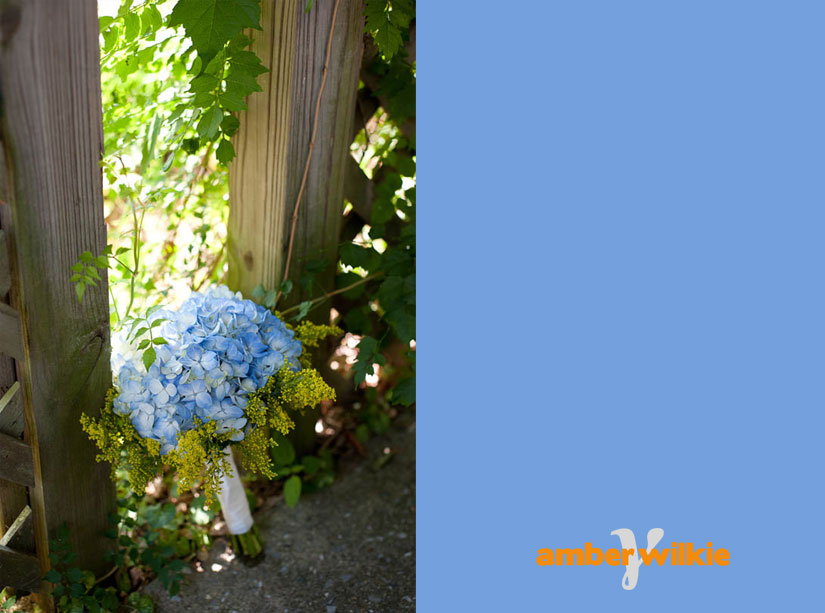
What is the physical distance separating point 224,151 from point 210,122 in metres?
0.09

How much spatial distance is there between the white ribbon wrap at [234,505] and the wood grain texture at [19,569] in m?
0.36

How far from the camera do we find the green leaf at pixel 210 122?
131 centimetres

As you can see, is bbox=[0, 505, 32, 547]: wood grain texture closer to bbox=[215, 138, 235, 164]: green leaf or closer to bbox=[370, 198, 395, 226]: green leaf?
bbox=[215, 138, 235, 164]: green leaf

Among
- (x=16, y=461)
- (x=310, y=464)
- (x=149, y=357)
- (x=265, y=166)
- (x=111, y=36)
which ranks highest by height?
(x=111, y=36)

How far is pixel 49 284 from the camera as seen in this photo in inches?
47.4

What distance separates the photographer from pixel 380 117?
1829 mm

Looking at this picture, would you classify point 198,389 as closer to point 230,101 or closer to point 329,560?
point 230,101

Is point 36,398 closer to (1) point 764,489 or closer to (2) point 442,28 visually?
(2) point 442,28

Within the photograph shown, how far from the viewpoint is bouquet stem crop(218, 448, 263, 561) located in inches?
63.4

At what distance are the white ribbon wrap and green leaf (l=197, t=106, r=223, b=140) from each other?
2.18 feet

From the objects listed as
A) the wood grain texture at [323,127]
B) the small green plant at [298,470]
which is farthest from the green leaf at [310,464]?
the wood grain texture at [323,127]

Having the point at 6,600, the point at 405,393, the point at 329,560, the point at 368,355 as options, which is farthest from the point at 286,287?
the point at 6,600

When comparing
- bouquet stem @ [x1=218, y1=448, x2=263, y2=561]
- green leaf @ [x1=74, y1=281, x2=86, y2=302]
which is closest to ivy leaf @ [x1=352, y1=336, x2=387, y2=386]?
bouquet stem @ [x1=218, y1=448, x2=263, y2=561]

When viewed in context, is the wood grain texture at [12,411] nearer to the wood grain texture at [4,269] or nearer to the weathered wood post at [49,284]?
the weathered wood post at [49,284]
